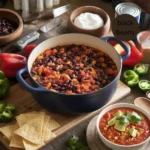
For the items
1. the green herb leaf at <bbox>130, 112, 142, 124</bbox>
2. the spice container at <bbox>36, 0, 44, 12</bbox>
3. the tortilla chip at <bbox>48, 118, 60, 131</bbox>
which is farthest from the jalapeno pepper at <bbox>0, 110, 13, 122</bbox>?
the spice container at <bbox>36, 0, 44, 12</bbox>

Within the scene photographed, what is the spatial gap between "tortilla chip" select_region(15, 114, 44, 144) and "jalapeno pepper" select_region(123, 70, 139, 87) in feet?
1.23

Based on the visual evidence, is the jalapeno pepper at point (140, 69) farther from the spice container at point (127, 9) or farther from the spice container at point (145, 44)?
the spice container at point (127, 9)

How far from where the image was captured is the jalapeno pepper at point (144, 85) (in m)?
1.61

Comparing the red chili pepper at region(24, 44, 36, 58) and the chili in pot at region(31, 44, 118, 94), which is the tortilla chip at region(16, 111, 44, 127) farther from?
the red chili pepper at region(24, 44, 36, 58)

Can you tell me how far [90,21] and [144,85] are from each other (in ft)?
1.21

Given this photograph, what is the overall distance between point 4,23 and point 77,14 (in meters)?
0.31

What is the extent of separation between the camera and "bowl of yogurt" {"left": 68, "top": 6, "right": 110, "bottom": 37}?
5.76ft

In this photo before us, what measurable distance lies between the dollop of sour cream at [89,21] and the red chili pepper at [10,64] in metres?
0.30

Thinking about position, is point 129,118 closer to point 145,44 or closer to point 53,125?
point 53,125

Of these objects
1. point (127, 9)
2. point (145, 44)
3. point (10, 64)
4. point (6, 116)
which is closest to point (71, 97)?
point (6, 116)

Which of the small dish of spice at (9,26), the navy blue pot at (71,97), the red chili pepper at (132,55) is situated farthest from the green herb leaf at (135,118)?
the small dish of spice at (9,26)

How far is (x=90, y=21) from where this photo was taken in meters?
1.81

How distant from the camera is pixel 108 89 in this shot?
143 cm

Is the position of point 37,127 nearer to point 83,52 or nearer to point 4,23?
point 83,52
